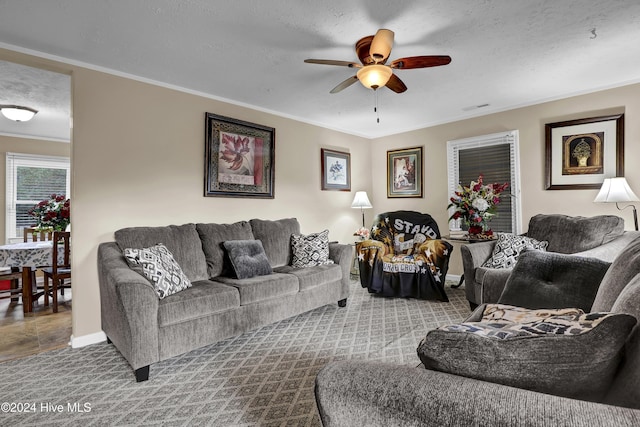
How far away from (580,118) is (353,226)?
3.33m

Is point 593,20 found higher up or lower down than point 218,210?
higher up

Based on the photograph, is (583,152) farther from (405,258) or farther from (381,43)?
(381,43)

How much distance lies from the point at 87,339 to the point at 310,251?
2194mm

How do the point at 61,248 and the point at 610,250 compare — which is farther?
the point at 61,248

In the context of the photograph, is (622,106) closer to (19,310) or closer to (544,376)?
(544,376)

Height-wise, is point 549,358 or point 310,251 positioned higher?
point 549,358

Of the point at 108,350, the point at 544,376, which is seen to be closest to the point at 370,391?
the point at 544,376

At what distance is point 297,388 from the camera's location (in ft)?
6.84

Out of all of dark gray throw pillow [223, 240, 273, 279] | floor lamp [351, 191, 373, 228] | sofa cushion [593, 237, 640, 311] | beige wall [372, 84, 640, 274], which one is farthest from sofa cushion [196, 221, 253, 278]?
beige wall [372, 84, 640, 274]

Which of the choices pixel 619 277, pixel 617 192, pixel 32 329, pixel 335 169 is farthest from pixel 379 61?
pixel 32 329

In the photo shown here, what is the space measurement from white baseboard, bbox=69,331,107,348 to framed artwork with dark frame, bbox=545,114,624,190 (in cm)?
508

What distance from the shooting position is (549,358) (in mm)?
722

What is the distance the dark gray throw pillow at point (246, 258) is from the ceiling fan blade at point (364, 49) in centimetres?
199

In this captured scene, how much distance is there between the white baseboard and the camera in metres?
2.82
